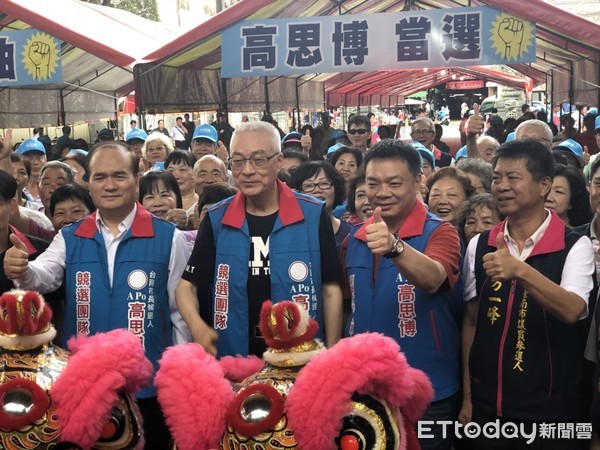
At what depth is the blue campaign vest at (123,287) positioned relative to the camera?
2.93 m

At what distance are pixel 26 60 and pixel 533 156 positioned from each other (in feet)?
24.8

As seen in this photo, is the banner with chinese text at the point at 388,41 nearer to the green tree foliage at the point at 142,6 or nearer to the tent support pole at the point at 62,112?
the tent support pole at the point at 62,112

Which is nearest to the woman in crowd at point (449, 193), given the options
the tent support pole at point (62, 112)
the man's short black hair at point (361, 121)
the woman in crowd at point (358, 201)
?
the woman in crowd at point (358, 201)

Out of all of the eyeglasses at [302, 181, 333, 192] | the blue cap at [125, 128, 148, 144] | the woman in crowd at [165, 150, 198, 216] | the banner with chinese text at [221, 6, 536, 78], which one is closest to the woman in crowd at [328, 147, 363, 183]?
the woman in crowd at [165, 150, 198, 216]

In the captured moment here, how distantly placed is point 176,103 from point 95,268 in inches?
314

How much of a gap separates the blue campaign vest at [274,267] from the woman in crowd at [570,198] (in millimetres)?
1521

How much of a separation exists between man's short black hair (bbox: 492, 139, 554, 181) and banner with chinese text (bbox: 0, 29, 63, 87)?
7095 mm

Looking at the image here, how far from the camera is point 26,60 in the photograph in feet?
29.7

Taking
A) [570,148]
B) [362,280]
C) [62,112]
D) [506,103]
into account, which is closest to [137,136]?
[62,112]

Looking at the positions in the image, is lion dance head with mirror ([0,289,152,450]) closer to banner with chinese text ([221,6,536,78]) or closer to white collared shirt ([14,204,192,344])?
white collared shirt ([14,204,192,344])

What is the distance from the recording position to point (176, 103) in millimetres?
10656

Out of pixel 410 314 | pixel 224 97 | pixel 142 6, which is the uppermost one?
pixel 142 6

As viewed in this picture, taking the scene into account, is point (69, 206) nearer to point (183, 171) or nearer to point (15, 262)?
point (15, 262)

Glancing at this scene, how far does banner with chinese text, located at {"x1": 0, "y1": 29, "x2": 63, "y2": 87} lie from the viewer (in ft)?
29.5
